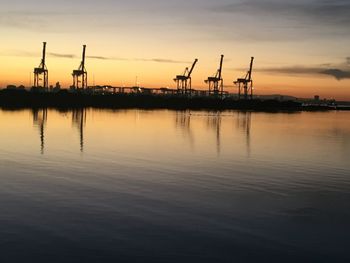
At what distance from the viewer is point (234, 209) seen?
1155 cm

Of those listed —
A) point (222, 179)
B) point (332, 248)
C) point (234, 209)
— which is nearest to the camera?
point (332, 248)

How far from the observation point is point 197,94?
19938 cm

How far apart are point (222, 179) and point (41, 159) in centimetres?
823

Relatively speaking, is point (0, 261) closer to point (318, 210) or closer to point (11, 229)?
point (11, 229)

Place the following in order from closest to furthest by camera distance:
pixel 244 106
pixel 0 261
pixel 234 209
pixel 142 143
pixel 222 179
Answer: pixel 0 261
pixel 234 209
pixel 222 179
pixel 142 143
pixel 244 106

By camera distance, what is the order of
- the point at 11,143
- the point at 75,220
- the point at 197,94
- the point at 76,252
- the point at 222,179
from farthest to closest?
the point at 197,94 → the point at 11,143 → the point at 222,179 → the point at 75,220 → the point at 76,252

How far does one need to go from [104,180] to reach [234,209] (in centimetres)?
525

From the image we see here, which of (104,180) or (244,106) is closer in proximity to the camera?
(104,180)

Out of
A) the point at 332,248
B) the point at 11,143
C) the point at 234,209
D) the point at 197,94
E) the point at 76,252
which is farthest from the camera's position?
the point at 197,94

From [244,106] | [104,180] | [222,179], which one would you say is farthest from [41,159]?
[244,106]

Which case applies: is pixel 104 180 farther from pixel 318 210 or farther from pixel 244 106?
pixel 244 106

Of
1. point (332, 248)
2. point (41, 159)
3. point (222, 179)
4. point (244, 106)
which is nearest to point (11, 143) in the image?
point (41, 159)

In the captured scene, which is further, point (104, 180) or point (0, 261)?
point (104, 180)

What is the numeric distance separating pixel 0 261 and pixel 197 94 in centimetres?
19321
